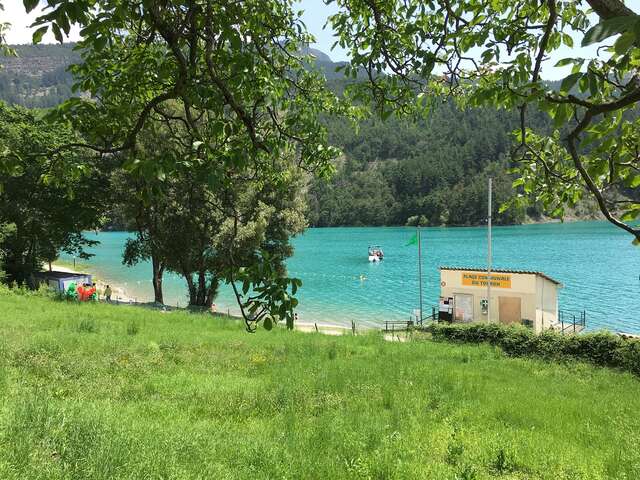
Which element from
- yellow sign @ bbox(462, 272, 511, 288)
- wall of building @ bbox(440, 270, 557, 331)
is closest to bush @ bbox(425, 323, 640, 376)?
wall of building @ bbox(440, 270, 557, 331)

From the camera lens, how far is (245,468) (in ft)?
15.6

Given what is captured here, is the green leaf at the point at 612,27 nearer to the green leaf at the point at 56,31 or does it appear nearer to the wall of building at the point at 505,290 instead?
the green leaf at the point at 56,31

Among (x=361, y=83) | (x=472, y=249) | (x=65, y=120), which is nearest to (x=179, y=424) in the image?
(x=65, y=120)

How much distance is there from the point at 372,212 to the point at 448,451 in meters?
187

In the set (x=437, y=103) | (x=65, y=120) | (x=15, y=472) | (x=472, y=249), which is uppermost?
(x=437, y=103)

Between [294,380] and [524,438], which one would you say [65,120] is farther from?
[294,380]

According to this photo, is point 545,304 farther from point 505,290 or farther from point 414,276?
point 414,276

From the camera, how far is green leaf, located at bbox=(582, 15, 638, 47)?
1121 mm

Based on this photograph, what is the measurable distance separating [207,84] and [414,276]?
201ft

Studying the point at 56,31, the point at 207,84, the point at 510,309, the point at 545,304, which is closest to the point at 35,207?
the point at 510,309

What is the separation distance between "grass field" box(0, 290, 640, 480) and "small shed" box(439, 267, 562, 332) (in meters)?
12.5

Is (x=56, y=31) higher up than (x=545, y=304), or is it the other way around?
(x=56, y=31)

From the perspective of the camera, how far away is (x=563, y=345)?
63.4 feet

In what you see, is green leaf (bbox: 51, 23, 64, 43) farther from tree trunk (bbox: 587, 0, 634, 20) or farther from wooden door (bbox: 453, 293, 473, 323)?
wooden door (bbox: 453, 293, 473, 323)
